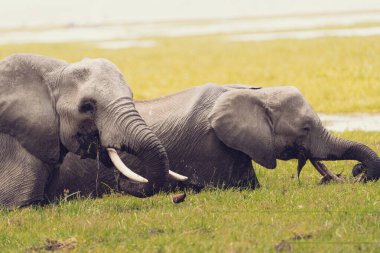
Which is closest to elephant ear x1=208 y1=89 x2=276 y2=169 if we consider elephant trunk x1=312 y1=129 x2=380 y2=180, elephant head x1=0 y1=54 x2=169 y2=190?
elephant trunk x1=312 y1=129 x2=380 y2=180

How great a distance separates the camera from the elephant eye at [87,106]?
8297mm

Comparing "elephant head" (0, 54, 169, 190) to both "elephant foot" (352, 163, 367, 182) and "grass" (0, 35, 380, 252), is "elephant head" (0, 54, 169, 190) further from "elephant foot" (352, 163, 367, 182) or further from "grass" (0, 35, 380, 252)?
"elephant foot" (352, 163, 367, 182)

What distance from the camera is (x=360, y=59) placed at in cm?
3120

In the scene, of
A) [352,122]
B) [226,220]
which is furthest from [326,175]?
[352,122]

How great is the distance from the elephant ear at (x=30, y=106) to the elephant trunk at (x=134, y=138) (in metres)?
0.66

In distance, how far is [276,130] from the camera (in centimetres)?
1020

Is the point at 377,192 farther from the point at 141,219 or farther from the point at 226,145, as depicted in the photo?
the point at 141,219

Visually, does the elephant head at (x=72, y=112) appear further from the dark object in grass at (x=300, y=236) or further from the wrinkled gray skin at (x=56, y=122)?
the dark object in grass at (x=300, y=236)

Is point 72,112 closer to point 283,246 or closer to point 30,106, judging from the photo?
point 30,106

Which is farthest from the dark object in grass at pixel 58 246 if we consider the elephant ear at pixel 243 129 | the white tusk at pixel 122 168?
the elephant ear at pixel 243 129

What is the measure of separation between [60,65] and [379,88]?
14847 mm

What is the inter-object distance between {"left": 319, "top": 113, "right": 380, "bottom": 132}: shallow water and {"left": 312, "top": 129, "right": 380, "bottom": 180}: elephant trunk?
228 inches

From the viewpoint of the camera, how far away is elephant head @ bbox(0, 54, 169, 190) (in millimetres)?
8047

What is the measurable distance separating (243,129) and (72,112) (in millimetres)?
2328
